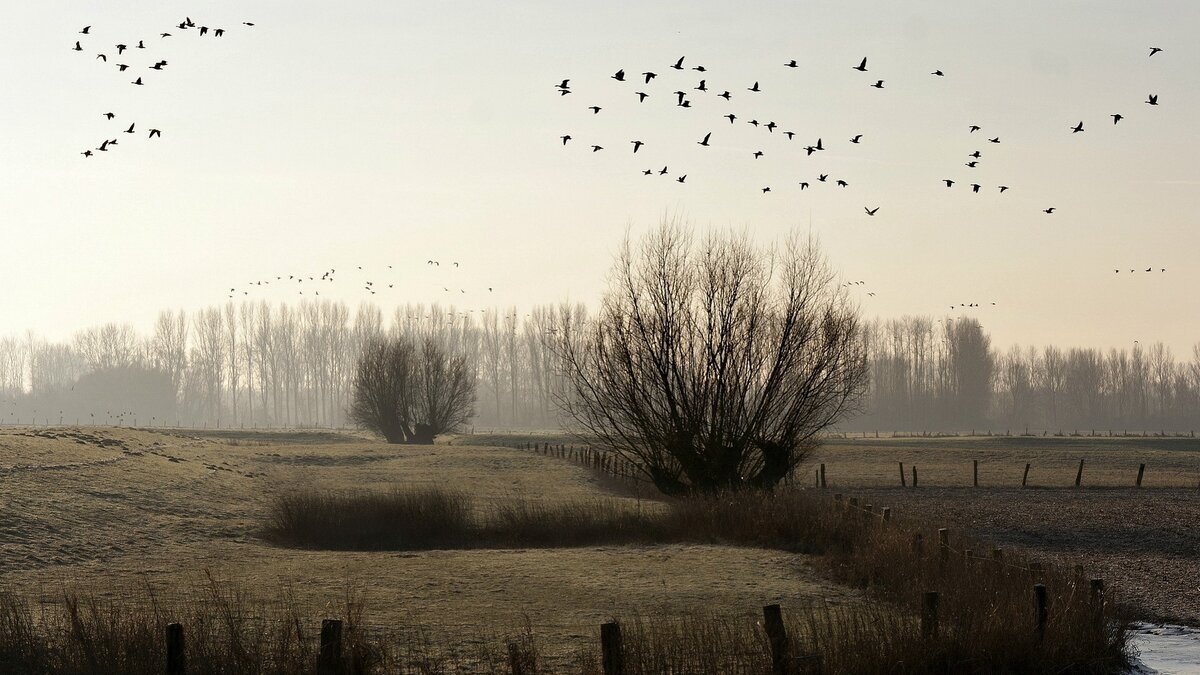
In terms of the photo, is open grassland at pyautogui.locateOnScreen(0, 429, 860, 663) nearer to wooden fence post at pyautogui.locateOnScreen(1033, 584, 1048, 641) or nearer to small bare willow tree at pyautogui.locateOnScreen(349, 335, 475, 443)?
wooden fence post at pyautogui.locateOnScreen(1033, 584, 1048, 641)

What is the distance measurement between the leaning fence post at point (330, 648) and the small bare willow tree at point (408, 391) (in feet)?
247

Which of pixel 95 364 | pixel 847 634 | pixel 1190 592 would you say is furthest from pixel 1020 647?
pixel 95 364

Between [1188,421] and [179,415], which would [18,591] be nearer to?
[179,415]

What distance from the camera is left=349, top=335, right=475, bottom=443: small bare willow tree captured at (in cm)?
8869

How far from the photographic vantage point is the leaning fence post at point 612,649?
12.8 meters

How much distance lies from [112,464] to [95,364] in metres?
158

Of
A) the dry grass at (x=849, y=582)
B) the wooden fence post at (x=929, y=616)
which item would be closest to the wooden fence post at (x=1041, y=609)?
the dry grass at (x=849, y=582)

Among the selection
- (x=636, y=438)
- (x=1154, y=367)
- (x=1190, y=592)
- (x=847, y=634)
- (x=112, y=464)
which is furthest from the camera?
(x=1154, y=367)

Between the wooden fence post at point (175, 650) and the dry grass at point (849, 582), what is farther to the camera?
the dry grass at point (849, 582)

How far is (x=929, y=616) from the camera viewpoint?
15.0m

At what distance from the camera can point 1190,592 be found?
2248cm

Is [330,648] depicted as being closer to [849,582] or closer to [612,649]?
[612,649]

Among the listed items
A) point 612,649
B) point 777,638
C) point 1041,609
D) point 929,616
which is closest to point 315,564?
point 612,649

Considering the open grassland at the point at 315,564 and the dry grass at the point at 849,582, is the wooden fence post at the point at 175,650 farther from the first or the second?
the dry grass at the point at 849,582
